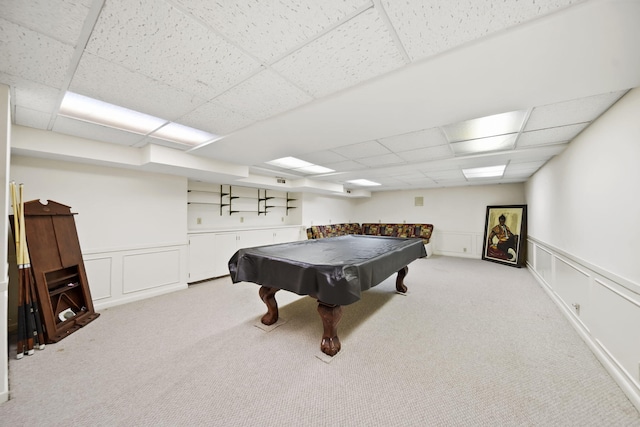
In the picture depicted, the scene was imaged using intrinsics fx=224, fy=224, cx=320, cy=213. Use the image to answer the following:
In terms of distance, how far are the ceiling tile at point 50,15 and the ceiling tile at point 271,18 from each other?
1.52ft

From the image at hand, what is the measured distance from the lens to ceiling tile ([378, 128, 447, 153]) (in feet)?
8.00

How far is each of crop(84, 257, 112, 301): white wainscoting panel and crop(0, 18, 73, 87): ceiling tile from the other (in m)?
2.41

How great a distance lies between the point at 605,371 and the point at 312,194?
19.4 ft

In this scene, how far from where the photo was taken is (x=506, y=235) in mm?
5574

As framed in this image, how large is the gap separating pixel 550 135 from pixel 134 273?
560 centimetres

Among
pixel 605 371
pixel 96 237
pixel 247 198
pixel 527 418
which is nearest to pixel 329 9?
pixel 527 418

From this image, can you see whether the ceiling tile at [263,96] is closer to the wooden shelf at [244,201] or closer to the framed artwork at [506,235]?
the wooden shelf at [244,201]

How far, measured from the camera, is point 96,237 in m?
3.00

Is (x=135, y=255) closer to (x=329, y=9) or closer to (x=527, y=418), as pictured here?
(x=329, y=9)

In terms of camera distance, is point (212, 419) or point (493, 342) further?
point (493, 342)

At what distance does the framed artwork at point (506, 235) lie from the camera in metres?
5.27

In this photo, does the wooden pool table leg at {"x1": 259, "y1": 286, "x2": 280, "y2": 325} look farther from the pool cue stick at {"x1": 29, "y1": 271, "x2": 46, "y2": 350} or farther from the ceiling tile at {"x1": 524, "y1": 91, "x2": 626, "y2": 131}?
the ceiling tile at {"x1": 524, "y1": 91, "x2": 626, "y2": 131}

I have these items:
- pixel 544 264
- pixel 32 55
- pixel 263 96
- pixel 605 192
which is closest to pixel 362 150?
pixel 263 96

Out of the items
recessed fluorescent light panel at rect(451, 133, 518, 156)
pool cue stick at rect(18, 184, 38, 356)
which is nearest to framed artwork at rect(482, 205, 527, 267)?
recessed fluorescent light panel at rect(451, 133, 518, 156)
